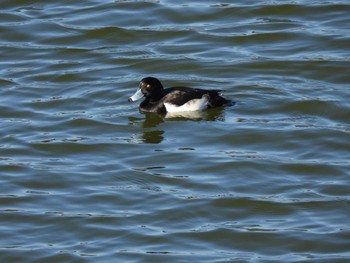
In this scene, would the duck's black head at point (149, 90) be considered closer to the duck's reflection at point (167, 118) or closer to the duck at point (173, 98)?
the duck at point (173, 98)

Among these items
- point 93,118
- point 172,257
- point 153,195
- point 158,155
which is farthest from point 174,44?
point 172,257

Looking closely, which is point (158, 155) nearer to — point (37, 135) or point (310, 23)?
point (37, 135)

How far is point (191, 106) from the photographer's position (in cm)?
1441

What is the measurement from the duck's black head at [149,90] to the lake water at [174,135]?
0.85ft

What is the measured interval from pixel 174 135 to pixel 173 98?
1.03 metres

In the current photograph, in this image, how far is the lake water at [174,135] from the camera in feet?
34.5

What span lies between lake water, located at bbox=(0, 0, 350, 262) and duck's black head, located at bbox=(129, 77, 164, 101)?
258 millimetres

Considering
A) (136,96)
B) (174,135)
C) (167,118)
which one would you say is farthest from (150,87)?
(174,135)

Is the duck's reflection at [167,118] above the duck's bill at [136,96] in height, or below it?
below

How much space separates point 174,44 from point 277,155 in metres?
4.57

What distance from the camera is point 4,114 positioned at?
46.9 ft

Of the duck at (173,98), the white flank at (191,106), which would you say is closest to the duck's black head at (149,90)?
the duck at (173,98)

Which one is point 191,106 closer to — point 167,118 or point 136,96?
point 167,118

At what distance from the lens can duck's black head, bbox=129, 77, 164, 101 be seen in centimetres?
1454
